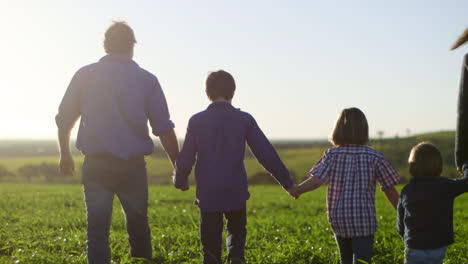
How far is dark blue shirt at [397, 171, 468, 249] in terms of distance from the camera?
13.1ft

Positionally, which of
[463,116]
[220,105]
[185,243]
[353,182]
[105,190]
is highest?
[220,105]

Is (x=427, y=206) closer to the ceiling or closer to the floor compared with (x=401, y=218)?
closer to the ceiling

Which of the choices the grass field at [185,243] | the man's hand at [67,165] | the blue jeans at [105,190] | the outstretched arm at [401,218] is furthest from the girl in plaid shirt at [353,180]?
the man's hand at [67,165]

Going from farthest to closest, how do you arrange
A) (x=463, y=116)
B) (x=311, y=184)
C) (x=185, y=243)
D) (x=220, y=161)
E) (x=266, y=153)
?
(x=185, y=243), (x=266, y=153), (x=220, y=161), (x=311, y=184), (x=463, y=116)

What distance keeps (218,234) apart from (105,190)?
105 cm

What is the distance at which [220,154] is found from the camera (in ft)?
15.8

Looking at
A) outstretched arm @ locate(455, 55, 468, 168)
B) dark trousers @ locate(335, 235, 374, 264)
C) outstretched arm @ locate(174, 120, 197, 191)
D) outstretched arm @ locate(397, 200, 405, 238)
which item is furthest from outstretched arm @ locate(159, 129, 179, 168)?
outstretched arm @ locate(455, 55, 468, 168)

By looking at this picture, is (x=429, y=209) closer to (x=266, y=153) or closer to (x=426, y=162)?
(x=426, y=162)

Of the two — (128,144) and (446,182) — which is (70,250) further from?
(446,182)

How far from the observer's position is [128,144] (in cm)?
491

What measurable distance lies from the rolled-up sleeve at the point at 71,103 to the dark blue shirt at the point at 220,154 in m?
1.06

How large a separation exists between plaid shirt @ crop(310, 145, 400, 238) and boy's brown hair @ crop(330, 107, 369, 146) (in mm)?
60

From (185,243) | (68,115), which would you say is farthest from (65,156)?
(185,243)

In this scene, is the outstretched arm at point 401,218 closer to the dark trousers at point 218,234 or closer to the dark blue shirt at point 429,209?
the dark blue shirt at point 429,209
